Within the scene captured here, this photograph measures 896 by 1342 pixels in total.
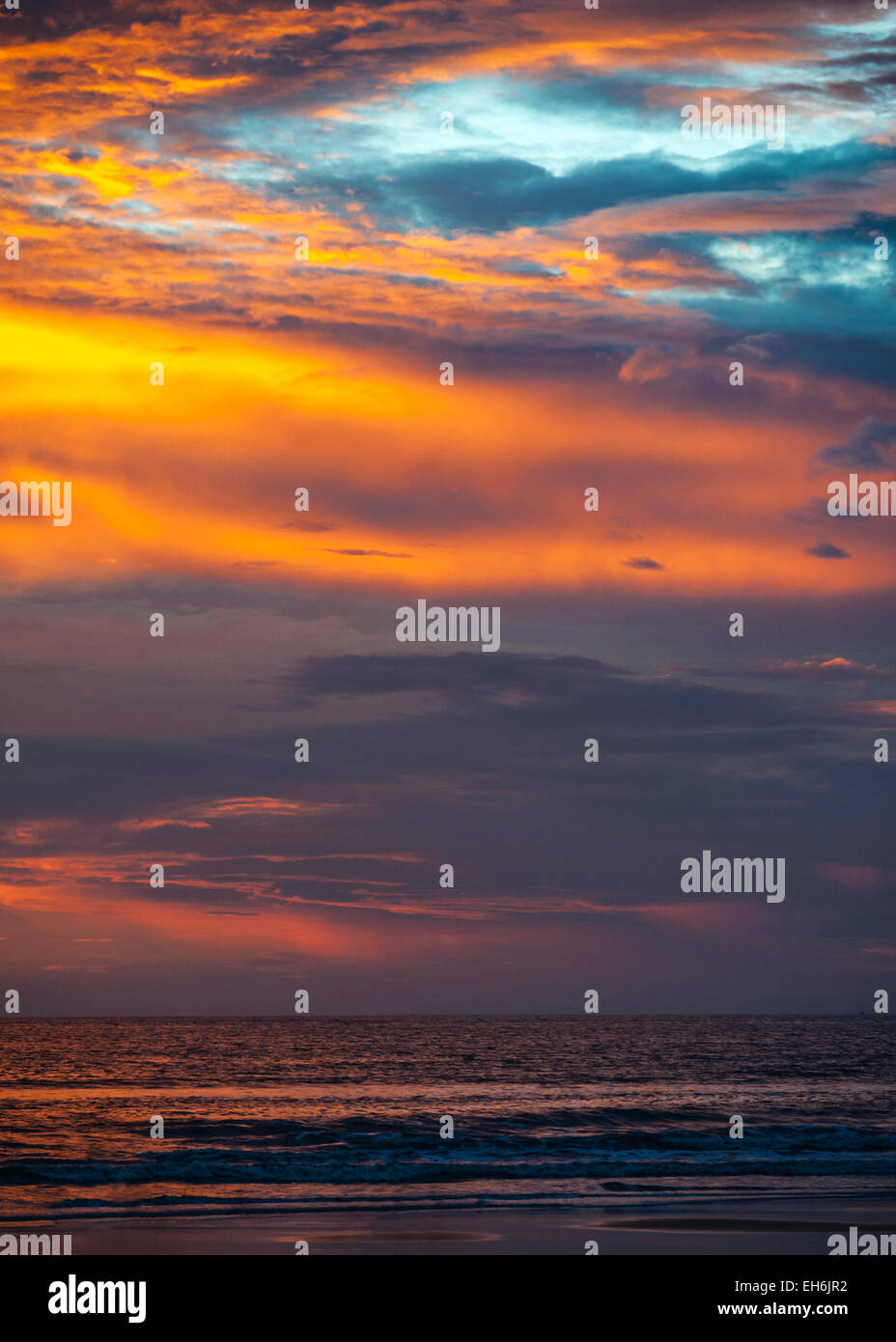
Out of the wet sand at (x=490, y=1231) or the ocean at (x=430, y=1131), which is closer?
the wet sand at (x=490, y=1231)

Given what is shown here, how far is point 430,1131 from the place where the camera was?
3775 cm

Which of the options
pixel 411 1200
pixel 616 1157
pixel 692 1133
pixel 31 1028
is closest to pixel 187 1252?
pixel 411 1200

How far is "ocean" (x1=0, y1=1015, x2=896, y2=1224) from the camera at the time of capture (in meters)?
26.7

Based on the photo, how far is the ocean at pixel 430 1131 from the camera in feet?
87.5

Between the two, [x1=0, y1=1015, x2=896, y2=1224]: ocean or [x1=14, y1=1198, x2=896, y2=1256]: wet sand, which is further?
[x1=0, y1=1015, x2=896, y2=1224]: ocean

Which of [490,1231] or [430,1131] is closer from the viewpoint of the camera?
[490,1231]

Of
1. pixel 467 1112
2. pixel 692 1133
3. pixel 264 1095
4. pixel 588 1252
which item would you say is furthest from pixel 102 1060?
pixel 588 1252

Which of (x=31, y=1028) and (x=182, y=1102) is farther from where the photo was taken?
(x=31, y=1028)

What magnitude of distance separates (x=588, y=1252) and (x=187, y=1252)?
657 cm
